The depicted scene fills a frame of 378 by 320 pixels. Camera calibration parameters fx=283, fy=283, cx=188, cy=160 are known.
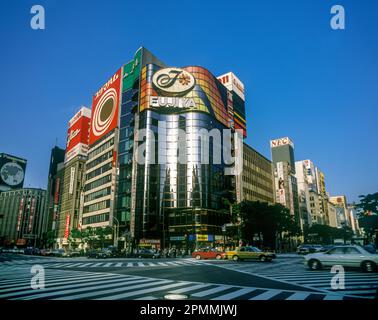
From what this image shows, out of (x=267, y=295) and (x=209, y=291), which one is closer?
(x=267, y=295)

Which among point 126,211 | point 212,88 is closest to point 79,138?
point 126,211

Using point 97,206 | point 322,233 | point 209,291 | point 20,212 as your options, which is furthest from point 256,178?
point 20,212

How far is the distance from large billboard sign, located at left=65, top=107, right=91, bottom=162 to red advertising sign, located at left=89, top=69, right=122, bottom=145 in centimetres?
840

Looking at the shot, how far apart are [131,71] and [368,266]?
237 ft

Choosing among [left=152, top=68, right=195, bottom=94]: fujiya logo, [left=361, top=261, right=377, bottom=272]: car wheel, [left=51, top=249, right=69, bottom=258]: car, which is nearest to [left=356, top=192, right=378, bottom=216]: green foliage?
[left=361, top=261, right=377, bottom=272]: car wheel

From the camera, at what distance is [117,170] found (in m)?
71.9

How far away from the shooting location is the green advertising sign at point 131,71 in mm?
73131

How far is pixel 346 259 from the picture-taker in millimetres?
15086

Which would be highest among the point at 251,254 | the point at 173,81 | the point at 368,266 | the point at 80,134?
the point at 173,81

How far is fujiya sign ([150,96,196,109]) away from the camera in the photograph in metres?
66.6

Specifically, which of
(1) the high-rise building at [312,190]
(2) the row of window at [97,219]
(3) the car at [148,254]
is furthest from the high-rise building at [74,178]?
(1) the high-rise building at [312,190]

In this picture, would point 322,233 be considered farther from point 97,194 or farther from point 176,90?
point 97,194

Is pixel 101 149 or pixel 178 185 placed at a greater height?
pixel 101 149
